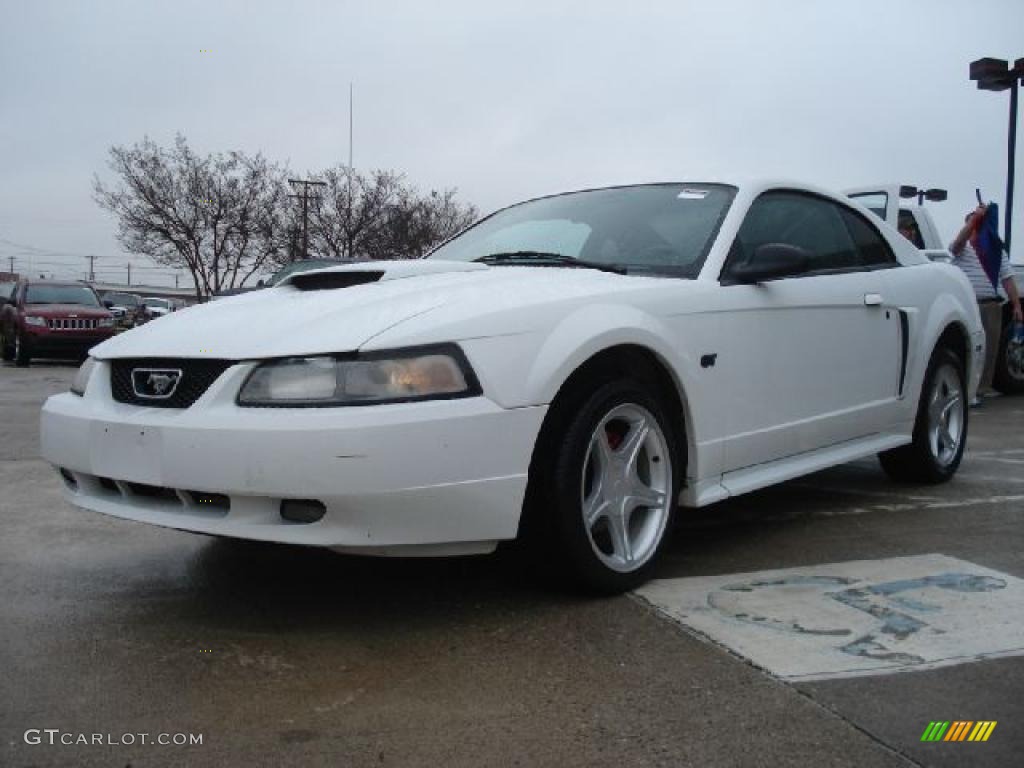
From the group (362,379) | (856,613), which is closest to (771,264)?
(856,613)

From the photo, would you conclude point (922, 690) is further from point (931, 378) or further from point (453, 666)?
point (931, 378)

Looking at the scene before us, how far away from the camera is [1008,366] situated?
31.7 ft

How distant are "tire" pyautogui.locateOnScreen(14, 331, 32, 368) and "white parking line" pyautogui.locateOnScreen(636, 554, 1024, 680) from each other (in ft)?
49.4

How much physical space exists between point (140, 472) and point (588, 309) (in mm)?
1422

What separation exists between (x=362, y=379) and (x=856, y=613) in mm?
1655

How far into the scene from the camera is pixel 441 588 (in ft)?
10.4

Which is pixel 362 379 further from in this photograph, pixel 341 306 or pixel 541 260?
pixel 541 260

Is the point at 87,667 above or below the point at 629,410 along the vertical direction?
below

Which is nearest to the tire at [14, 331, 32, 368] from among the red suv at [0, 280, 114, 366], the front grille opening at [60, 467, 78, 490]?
the red suv at [0, 280, 114, 366]

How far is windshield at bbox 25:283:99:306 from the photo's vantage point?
53.4 ft

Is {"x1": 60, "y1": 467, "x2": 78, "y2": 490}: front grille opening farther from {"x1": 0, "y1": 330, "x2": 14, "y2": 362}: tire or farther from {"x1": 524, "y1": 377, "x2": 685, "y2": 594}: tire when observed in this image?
{"x1": 0, "y1": 330, "x2": 14, "y2": 362}: tire

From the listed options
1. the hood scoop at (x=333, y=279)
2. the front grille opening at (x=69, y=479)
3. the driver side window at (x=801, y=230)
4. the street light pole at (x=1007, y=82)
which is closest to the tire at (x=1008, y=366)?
the street light pole at (x=1007, y=82)

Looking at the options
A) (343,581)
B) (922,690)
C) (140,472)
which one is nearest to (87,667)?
(140,472)

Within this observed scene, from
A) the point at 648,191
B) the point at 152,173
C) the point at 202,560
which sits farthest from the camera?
the point at 152,173
